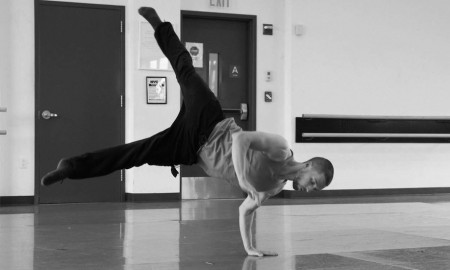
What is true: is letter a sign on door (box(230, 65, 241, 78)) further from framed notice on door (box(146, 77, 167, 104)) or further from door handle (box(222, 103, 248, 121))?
framed notice on door (box(146, 77, 167, 104))

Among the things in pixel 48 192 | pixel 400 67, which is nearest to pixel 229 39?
pixel 400 67

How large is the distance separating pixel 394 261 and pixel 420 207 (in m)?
3.87

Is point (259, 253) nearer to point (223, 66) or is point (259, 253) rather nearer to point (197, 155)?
point (197, 155)

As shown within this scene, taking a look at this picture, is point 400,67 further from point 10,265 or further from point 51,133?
point 10,265

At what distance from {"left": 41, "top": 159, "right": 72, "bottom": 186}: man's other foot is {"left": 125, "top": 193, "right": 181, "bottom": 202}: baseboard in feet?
13.8

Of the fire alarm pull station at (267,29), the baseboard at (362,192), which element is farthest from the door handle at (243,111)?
the baseboard at (362,192)

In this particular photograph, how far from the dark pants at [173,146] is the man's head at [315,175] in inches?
28.8

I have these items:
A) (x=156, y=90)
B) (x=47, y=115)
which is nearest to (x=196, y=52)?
(x=156, y=90)

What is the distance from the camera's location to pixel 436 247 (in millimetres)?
4781

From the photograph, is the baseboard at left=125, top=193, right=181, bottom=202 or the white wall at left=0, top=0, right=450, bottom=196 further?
the baseboard at left=125, top=193, right=181, bottom=202

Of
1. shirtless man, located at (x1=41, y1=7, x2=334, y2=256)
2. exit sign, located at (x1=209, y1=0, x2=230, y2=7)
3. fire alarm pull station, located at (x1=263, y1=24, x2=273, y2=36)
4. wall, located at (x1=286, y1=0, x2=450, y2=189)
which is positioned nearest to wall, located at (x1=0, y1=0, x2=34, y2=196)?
exit sign, located at (x1=209, y1=0, x2=230, y2=7)

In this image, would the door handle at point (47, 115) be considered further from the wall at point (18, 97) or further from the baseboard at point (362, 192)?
the baseboard at point (362, 192)

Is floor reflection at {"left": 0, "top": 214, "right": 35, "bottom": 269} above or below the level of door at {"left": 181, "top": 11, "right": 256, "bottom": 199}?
below

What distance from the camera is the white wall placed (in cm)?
790
